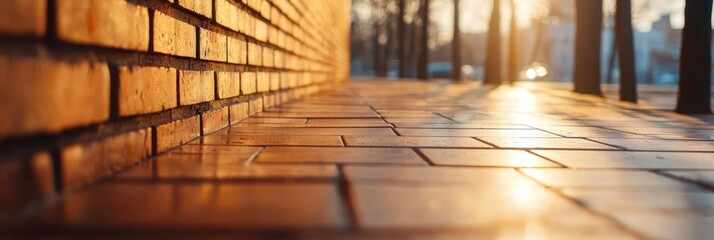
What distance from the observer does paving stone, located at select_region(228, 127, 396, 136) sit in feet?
9.40

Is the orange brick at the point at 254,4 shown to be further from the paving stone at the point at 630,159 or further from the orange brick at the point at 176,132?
the paving stone at the point at 630,159

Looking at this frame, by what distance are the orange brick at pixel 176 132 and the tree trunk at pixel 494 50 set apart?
12.1m

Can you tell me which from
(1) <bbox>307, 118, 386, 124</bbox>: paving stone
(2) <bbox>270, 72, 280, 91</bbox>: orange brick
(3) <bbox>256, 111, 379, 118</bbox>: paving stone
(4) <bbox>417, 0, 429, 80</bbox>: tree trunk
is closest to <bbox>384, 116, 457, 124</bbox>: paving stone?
(1) <bbox>307, 118, 386, 124</bbox>: paving stone

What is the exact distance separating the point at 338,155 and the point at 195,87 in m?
0.69

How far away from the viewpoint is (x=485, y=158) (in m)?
2.20

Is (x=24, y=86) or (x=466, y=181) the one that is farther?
(x=466, y=181)

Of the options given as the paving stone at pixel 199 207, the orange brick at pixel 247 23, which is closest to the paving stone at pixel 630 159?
the paving stone at pixel 199 207

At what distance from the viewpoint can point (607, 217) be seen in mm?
1362

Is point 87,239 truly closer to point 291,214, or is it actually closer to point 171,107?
point 291,214

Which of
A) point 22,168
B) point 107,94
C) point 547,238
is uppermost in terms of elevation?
point 107,94

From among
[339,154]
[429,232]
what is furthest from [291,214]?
[339,154]

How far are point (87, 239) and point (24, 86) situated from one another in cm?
32

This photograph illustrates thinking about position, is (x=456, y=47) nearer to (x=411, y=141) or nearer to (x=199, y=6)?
(x=411, y=141)

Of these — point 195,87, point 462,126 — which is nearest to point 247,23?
point 195,87
